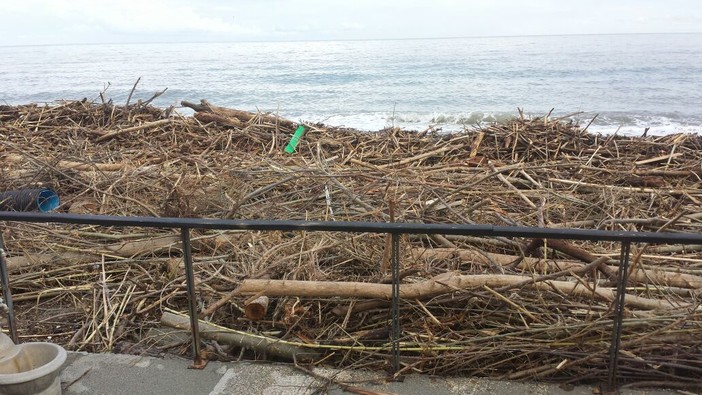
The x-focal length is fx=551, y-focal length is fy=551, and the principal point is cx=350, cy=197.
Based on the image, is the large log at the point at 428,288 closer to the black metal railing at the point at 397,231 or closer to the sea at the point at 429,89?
the black metal railing at the point at 397,231

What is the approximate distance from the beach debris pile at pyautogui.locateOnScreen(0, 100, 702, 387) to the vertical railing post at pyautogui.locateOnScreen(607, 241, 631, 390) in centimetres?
11

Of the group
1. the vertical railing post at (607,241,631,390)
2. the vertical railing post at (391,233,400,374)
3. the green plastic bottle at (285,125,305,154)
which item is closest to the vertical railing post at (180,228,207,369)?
the vertical railing post at (391,233,400,374)

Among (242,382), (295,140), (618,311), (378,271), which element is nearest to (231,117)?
(295,140)

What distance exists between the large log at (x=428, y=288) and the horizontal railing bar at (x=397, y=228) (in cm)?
80

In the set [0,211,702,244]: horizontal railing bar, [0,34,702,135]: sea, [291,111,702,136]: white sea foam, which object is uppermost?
[0,211,702,244]: horizontal railing bar

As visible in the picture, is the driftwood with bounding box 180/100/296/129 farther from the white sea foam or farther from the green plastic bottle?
the white sea foam

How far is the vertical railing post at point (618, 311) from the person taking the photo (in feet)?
7.77

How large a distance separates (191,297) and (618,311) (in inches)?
78.8

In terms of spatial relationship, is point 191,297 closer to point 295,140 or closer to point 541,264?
point 541,264

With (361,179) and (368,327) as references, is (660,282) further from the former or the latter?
(361,179)

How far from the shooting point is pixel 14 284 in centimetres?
426

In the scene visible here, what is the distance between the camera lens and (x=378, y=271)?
3900 millimetres

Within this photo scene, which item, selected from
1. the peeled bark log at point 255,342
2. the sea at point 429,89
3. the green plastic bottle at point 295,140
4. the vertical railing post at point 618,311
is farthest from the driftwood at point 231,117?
the vertical railing post at point 618,311

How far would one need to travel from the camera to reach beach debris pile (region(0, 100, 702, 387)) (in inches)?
116
